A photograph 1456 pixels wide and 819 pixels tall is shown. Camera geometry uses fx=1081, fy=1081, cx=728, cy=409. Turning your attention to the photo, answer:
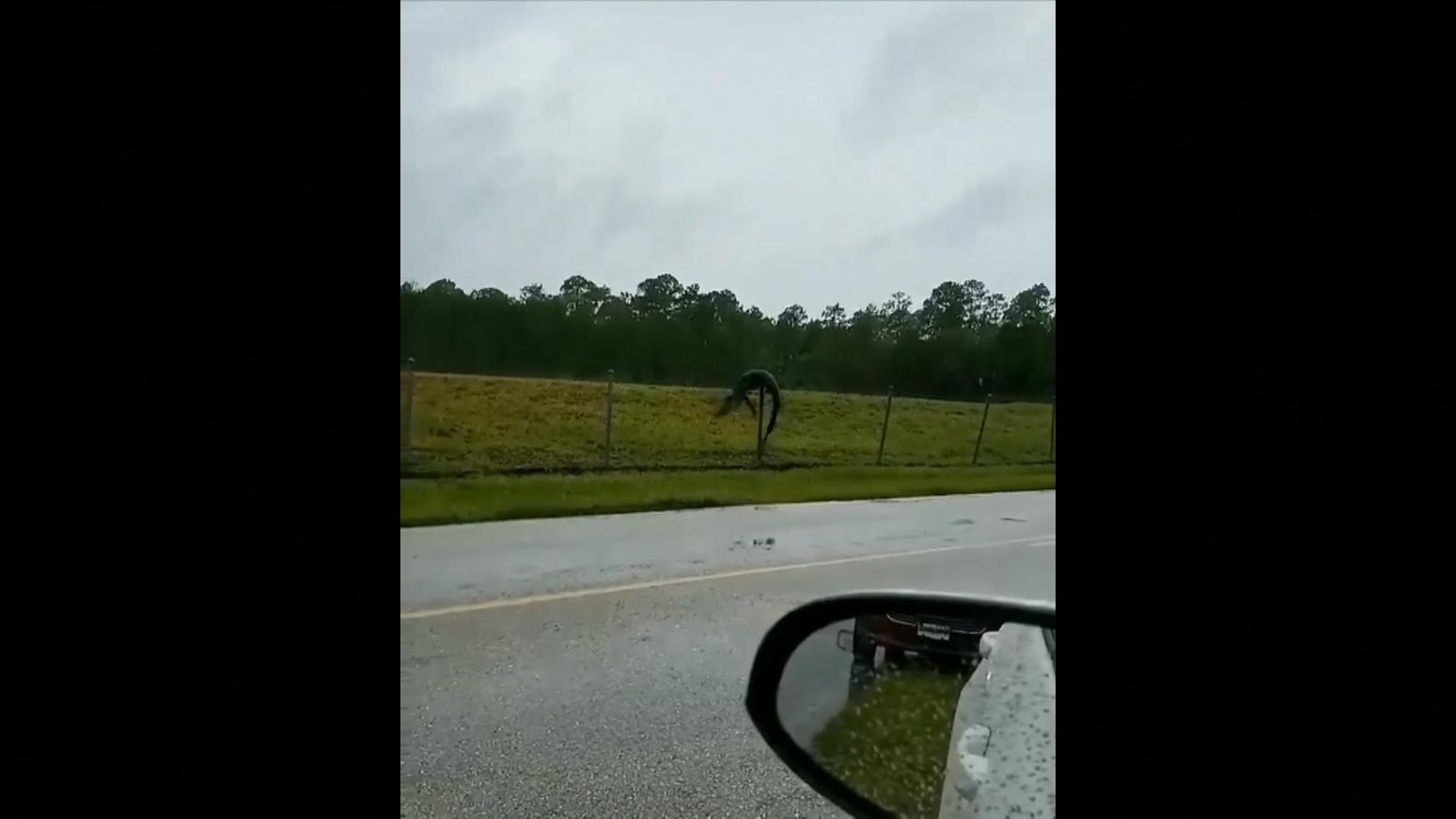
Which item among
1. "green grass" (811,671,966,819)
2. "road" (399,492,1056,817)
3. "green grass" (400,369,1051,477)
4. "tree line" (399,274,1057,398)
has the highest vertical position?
"tree line" (399,274,1057,398)

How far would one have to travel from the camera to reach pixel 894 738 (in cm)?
166

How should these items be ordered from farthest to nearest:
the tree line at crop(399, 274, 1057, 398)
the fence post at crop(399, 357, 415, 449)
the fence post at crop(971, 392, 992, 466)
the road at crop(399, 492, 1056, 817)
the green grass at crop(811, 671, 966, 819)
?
1. the fence post at crop(971, 392, 992, 466)
2. the tree line at crop(399, 274, 1057, 398)
3. the road at crop(399, 492, 1056, 817)
4. the green grass at crop(811, 671, 966, 819)
5. the fence post at crop(399, 357, 415, 449)

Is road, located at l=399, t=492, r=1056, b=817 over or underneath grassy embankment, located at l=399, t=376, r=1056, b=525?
underneath

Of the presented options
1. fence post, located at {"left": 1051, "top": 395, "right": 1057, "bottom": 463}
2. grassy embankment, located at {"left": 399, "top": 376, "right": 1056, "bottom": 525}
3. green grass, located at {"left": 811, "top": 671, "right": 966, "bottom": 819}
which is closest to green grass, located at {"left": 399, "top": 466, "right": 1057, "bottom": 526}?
grassy embankment, located at {"left": 399, "top": 376, "right": 1056, "bottom": 525}

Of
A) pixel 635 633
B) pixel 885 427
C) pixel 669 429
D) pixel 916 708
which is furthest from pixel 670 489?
pixel 916 708

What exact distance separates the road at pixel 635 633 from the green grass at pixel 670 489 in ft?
0.26

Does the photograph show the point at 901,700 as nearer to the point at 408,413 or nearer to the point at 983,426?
the point at 408,413

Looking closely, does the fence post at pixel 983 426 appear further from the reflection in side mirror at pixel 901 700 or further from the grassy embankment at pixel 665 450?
the reflection in side mirror at pixel 901 700

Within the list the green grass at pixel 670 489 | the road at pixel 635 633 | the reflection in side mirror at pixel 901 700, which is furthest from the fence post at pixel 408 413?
the green grass at pixel 670 489

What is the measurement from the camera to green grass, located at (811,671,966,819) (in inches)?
62.1

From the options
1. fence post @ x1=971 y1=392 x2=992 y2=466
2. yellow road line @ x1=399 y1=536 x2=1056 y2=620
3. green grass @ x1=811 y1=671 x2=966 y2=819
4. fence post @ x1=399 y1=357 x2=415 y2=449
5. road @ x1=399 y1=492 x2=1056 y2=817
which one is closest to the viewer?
fence post @ x1=399 y1=357 x2=415 y2=449

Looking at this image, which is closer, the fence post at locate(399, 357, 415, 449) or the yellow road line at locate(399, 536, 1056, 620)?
the fence post at locate(399, 357, 415, 449)

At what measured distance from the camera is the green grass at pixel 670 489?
3838 mm

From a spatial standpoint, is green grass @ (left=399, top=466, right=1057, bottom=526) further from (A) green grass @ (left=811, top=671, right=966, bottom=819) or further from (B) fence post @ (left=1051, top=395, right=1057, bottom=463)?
(B) fence post @ (left=1051, top=395, right=1057, bottom=463)
